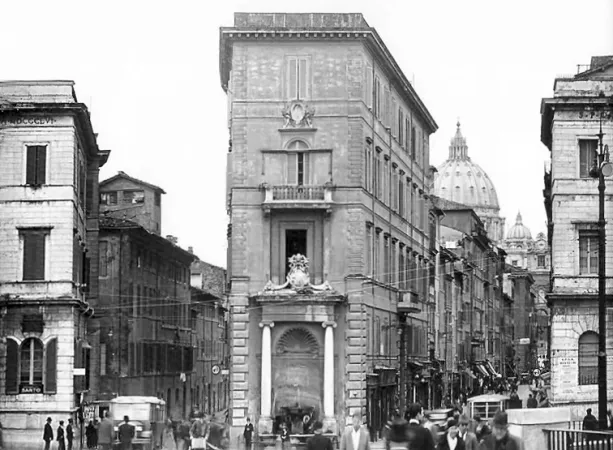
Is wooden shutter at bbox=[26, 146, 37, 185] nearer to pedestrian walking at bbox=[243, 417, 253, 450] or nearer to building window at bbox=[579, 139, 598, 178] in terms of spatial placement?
pedestrian walking at bbox=[243, 417, 253, 450]

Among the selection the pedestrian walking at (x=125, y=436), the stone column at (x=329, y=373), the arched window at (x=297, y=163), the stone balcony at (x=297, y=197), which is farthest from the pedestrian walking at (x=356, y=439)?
the arched window at (x=297, y=163)

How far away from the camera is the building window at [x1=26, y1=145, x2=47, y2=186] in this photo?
A: 61844mm

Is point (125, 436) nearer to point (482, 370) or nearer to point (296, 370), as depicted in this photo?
point (296, 370)

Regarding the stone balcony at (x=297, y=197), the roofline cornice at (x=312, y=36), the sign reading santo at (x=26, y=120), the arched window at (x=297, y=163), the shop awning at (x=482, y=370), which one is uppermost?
the roofline cornice at (x=312, y=36)

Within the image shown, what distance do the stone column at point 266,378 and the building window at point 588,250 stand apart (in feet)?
43.4

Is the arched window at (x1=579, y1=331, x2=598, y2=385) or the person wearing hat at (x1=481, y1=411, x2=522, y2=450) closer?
the person wearing hat at (x1=481, y1=411, x2=522, y2=450)

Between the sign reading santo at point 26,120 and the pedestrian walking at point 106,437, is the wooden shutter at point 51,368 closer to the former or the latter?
the sign reading santo at point 26,120

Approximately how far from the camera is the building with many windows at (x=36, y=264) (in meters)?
61.2

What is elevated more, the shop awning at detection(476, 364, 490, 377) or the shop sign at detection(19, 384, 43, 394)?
the shop awning at detection(476, 364, 490, 377)

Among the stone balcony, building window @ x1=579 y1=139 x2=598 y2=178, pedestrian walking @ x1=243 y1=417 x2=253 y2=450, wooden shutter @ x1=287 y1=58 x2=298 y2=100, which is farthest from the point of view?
wooden shutter @ x1=287 y1=58 x2=298 y2=100

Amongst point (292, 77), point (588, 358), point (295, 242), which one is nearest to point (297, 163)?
point (295, 242)

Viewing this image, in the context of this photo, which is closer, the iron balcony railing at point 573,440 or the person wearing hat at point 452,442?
the iron balcony railing at point 573,440

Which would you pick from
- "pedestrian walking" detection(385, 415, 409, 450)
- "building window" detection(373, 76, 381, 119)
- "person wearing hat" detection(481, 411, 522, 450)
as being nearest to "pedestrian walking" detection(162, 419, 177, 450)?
"building window" detection(373, 76, 381, 119)

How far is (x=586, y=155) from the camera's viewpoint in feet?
214
